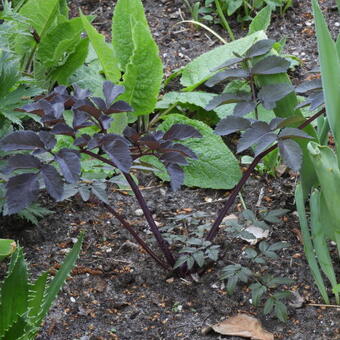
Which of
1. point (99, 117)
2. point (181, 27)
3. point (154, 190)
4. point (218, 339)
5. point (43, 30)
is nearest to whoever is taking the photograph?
point (99, 117)

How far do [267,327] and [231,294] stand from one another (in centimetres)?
15

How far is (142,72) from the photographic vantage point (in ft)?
8.42

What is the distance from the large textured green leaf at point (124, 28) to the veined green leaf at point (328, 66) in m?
1.03

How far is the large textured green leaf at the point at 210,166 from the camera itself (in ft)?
8.39

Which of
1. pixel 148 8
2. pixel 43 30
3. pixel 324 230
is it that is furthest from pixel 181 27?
pixel 324 230

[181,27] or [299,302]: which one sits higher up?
[181,27]

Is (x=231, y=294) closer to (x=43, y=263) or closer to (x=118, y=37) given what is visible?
(x=43, y=263)

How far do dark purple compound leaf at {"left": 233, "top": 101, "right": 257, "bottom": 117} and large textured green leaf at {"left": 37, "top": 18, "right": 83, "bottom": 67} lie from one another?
1001 mm

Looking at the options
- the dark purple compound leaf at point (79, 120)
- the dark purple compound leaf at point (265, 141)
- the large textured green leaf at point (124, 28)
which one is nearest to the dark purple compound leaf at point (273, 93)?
the dark purple compound leaf at point (265, 141)

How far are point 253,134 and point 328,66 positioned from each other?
0.24m

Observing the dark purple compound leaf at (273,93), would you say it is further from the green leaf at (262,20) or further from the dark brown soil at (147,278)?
the green leaf at (262,20)

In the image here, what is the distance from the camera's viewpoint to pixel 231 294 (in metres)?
2.08

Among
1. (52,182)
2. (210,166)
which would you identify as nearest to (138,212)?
(210,166)

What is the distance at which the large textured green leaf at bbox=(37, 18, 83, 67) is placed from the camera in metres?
2.80
